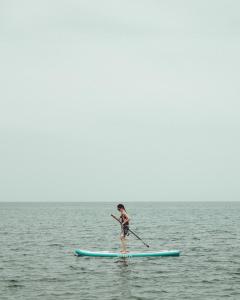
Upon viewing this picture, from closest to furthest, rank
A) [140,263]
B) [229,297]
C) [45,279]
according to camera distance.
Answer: [229,297], [45,279], [140,263]

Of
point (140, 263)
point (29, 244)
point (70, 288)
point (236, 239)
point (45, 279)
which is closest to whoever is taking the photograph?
point (70, 288)

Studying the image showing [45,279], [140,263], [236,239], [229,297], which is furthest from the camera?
[236,239]

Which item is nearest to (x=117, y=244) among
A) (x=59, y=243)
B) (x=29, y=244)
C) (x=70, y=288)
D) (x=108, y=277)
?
(x=59, y=243)

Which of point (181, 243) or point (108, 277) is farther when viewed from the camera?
point (181, 243)

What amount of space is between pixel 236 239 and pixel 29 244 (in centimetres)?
1826

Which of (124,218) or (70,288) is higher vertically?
(124,218)

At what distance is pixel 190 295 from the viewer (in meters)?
19.8

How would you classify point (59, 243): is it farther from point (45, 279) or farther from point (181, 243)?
point (45, 279)

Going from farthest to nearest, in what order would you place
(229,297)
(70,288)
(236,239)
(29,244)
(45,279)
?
(236,239), (29,244), (45,279), (70,288), (229,297)

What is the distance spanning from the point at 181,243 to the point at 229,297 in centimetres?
1905

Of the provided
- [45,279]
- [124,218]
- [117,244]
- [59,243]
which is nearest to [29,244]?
[59,243]

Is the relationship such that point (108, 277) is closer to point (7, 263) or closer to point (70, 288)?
point (70, 288)

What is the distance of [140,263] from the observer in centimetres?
2722

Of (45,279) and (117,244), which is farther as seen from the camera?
(117,244)
